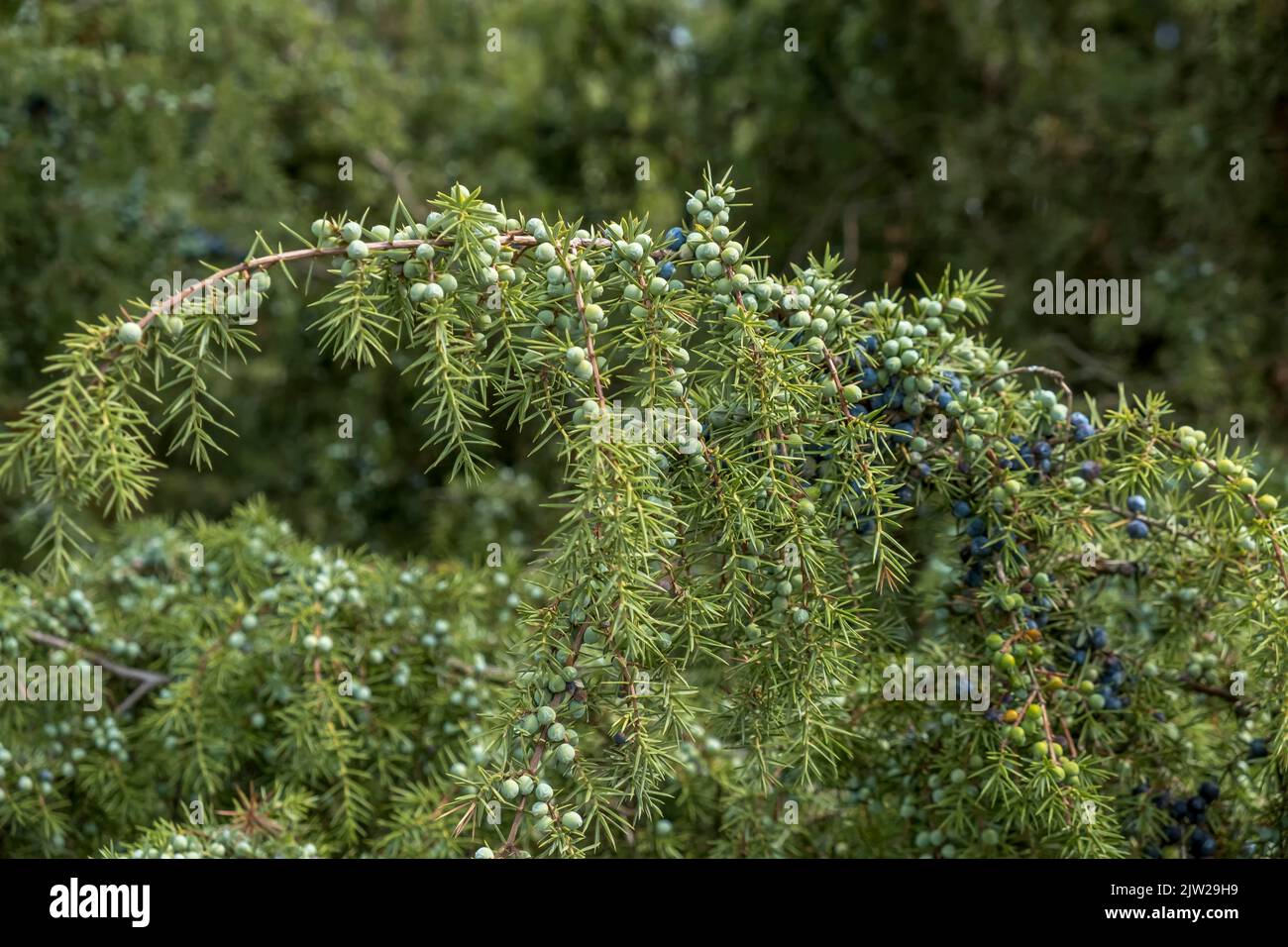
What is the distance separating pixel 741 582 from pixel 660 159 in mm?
2990

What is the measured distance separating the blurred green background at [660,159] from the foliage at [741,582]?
1461 mm

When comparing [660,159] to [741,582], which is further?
[660,159]

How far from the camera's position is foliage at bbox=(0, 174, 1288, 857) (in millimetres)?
1142

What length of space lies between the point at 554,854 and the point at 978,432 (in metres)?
0.62

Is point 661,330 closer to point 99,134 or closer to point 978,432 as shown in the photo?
point 978,432

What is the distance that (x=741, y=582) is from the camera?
1.21 m

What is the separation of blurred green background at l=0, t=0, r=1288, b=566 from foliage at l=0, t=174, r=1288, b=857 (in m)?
1.46

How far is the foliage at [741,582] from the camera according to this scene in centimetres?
114

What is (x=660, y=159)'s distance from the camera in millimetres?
3977

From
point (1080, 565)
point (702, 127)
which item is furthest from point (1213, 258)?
point (1080, 565)

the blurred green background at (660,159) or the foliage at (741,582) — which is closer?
the foliage at (741,582)

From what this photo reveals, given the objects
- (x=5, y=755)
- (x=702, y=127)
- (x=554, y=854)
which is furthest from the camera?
(x=702, y=127)

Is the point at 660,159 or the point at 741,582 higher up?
the point at 660,159

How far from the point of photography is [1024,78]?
348 cm
